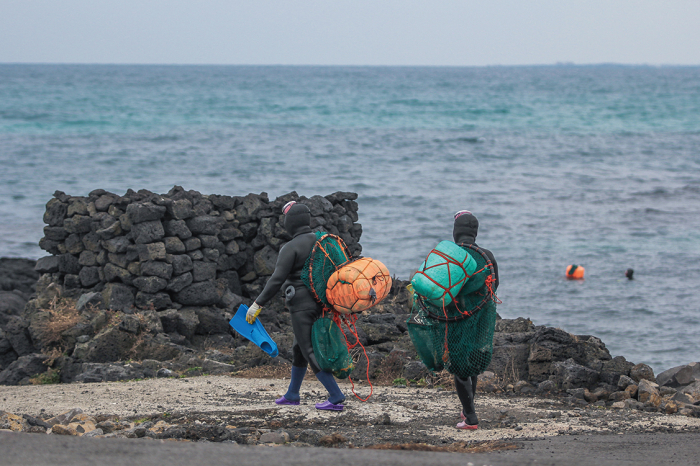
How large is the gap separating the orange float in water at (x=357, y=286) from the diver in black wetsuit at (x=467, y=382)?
29.1 inches

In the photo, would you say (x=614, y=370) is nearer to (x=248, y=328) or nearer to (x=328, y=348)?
(x=328, y=348)

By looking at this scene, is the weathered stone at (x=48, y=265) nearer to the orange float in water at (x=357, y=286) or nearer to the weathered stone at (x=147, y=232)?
the weathered stone at (x=147, y=232)

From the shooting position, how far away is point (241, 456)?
14.8 ft

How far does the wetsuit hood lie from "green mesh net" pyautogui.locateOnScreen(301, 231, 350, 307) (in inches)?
8.9

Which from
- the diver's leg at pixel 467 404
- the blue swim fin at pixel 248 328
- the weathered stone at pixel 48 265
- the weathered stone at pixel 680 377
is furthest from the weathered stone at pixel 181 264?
the weathered stone at pixel 680 377

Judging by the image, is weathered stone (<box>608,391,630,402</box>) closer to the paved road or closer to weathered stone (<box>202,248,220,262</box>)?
the paved road

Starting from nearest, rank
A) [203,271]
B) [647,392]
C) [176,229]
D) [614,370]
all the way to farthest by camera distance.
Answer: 1. [647,392]
2. [614,370]
3. [176,229]
4. [203,271]

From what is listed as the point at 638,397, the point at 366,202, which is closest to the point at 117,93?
the point at 366,202

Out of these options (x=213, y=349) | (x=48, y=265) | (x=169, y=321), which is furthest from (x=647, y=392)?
(x=48, y=265)

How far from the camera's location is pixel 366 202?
25.8m

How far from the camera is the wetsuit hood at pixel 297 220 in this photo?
22.4 ft

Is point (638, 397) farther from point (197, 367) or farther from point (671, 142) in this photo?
point (671, 142)

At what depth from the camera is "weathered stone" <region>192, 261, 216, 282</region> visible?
11023 millimetres

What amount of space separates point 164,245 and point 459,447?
6666 millimetres
